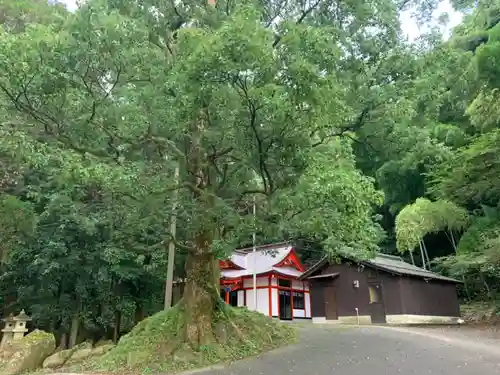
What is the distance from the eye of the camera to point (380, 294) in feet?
55.8

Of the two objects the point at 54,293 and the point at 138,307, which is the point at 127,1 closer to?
the point at 54,293

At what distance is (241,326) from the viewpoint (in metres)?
10.5

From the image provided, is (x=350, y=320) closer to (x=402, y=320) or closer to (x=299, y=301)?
(x=402, y=320)

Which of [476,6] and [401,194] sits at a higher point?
[476,6]

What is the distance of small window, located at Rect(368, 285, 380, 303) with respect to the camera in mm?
17109

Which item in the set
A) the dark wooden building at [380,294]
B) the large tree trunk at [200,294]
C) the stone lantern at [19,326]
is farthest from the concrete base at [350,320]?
the stone lantern at [19,326]

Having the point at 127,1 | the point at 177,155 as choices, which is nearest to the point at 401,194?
the point at 177,155

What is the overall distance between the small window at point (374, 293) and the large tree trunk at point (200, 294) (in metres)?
9.64

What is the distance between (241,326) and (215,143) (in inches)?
204

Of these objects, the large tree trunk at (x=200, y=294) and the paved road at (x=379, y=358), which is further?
the large tree trunk at (x=200, y=294)

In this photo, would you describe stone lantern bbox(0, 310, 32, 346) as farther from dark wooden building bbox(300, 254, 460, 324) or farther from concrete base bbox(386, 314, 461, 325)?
concrete base bbox(386, 314, 461, 325)

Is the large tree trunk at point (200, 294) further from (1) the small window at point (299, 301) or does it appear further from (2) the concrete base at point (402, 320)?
(1) the small window at point (299, 301)

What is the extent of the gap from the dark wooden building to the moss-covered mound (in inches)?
270

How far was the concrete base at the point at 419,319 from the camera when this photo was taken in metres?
16.0
